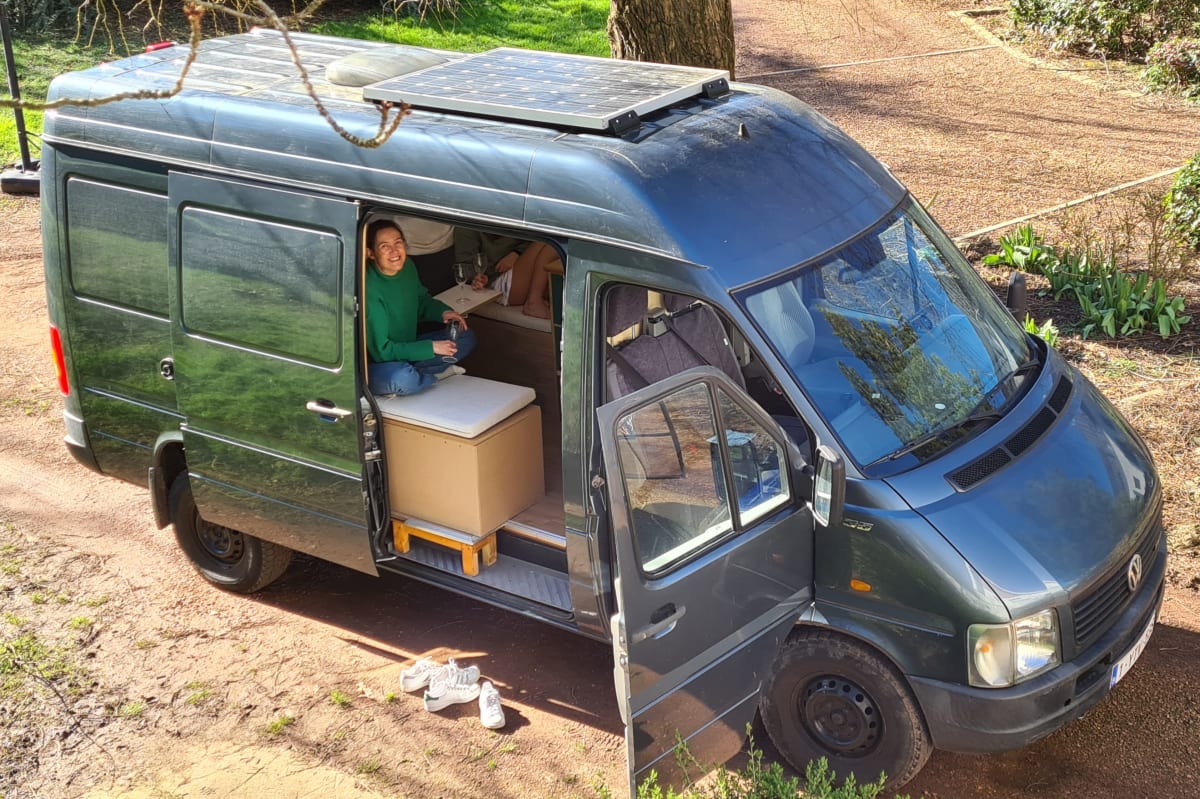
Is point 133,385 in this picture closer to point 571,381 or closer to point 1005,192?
point 571,381

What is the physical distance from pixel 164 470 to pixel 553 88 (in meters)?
3.03

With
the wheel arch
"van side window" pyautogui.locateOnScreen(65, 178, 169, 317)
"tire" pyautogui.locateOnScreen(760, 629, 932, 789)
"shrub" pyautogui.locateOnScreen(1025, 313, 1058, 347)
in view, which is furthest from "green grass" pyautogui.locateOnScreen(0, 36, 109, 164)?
"tire" pyautogui.locateOnScreen(760, 629, 932, 789)

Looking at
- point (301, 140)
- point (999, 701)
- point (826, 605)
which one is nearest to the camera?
point (999, 701)

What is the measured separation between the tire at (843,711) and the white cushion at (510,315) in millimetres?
2802

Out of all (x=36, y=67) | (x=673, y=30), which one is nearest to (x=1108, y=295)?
(x=673, y=30)

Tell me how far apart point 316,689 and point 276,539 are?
0.81 meters

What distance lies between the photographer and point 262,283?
584cm

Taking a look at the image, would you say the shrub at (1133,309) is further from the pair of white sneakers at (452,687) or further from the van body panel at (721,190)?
the pair of white sneakers at (452,687)

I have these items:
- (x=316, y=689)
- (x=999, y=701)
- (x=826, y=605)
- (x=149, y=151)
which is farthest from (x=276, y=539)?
(x=999, y=701)

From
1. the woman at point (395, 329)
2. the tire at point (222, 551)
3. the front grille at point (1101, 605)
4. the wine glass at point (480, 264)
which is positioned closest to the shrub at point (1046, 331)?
the front grille at point (1101, 605)

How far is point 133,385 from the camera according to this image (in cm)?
652

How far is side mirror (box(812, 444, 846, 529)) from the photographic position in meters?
4.54

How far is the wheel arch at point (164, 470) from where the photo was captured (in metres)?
6.60

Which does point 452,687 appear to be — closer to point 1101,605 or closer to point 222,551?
point 222,551
